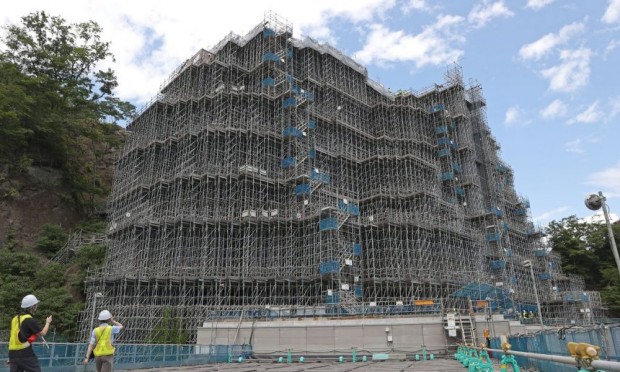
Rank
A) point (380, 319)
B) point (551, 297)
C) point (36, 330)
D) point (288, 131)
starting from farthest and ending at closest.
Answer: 1. point (551, 297)
2. point (288, 131)
3. point (380, 319)
4. point (36, 330)

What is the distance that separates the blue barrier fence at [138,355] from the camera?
13.6 metres

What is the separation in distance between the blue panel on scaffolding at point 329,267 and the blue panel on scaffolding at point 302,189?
6.23 metres

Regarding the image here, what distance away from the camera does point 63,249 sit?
3856 cm

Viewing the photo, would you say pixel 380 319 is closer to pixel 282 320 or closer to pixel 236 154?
pixel 282 320

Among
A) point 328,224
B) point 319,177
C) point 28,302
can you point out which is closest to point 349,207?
point 319,177

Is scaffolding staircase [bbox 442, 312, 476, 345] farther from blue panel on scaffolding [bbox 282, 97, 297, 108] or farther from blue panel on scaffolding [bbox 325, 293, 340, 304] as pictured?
blue panel on scaffolding [bbox 282, 97, 297, 108]

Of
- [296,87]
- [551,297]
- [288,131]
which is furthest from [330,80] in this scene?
[551,297]

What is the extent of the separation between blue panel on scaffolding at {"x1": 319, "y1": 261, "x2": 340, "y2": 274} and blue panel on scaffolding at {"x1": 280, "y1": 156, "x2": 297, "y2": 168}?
29.4 ft

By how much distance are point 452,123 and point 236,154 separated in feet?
90.3

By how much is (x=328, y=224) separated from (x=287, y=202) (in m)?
4.77

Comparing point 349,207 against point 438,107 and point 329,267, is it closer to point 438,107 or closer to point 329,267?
point 329,267

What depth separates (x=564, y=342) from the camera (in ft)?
37.3

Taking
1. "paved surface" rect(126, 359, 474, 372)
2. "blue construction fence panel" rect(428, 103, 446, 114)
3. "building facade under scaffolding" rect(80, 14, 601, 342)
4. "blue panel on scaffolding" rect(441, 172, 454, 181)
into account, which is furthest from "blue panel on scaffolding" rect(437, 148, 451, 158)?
"paved surface" rect(126, 359, 474, 372)

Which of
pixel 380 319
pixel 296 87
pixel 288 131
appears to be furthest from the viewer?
pixel 296 87
